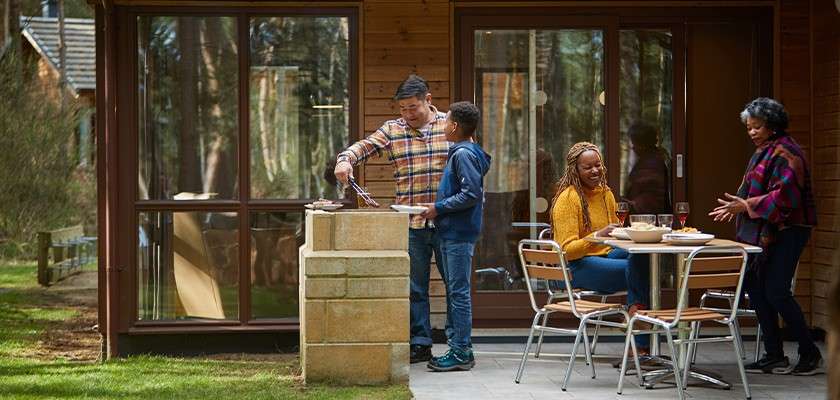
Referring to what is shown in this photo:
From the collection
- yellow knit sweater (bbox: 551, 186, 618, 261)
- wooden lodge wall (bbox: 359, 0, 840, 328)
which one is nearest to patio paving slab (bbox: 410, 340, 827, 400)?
yellow knit sweater (bbox: 551, 186, 618, 261)

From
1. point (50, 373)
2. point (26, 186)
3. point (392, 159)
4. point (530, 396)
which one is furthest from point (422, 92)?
point (26, 186)

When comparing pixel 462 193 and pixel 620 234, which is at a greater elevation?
pixel 462 193

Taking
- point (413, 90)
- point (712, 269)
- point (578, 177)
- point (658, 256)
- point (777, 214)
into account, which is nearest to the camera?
point (712, 269)

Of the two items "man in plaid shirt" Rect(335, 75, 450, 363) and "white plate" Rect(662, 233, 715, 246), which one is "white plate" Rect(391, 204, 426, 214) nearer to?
"man in plaid shirt" Rect(335, 75, 450, 363)

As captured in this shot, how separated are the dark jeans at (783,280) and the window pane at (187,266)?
3.34 m

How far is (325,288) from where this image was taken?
22.9 ft

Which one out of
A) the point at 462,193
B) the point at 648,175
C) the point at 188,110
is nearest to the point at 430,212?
the point at 462,193

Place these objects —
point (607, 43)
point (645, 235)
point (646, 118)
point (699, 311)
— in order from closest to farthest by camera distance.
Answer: point (699, 311) < point (645, 235) < point (607, 43) < point (646, 118)

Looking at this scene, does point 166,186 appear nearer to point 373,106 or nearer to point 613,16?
point 373,106

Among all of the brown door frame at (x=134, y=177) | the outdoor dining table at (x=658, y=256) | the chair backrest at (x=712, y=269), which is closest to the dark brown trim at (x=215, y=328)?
the brown door frame at (x=134, y=177)

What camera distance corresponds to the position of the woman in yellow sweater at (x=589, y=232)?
7.23m

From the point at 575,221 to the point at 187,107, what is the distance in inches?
112

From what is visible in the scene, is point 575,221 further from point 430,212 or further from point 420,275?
point 420,275

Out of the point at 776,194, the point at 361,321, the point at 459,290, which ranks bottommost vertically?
the point at 361,321
